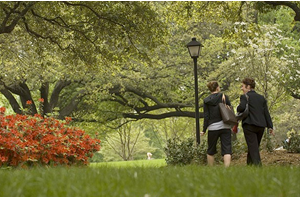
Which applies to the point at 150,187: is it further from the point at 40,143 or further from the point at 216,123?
the point at 40,143

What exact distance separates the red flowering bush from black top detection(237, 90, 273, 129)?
Answer: 4660mm

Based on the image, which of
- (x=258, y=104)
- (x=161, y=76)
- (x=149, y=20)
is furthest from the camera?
(x=161, y=76)

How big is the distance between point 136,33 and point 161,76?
1317 centimetres

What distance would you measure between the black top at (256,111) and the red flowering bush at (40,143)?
466cm

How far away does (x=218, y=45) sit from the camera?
23641mm

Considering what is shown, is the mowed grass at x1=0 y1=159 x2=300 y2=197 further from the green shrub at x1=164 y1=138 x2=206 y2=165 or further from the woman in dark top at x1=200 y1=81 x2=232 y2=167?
the green shrub at x1=164 y1=138 x2=206 y2=165

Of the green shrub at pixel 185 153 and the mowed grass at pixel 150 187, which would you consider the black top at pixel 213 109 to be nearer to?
the mowed grass at pixel 150 187

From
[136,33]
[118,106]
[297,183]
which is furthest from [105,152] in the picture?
[297,183]

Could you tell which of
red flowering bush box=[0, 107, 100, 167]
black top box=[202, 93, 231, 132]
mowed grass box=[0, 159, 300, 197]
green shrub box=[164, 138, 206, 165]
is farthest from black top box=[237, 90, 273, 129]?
red flowering bush box=[0, 107, 100, 167]

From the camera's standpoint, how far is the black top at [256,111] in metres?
9.38

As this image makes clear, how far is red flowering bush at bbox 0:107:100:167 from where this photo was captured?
1104cm

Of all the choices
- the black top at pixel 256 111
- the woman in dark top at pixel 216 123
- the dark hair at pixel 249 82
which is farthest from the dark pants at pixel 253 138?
the dark hair at pixel 249 82

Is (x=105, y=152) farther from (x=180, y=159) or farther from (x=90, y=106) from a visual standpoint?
(x=180, y=159)

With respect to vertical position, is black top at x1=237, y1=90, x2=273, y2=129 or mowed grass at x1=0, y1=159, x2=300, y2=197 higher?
black top at x1=237, y1=90, x2=273, y2=129
